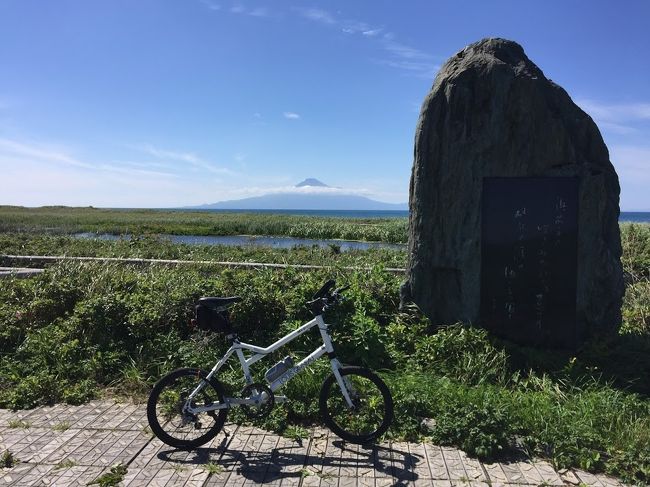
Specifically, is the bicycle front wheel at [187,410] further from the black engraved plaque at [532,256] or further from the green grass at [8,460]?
the black engraved plaque at [532,256]

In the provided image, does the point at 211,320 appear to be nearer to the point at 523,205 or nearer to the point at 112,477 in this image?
the point at 112,477

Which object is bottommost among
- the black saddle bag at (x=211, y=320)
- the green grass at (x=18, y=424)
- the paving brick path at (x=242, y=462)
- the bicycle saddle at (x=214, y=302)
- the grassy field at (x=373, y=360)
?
the green grass at (x=18, y=424)

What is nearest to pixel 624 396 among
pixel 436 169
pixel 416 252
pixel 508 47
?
pixel 416 252

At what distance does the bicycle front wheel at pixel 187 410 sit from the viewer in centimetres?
396

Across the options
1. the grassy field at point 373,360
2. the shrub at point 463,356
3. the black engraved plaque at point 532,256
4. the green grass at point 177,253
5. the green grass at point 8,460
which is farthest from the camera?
the green grass at point 177,253

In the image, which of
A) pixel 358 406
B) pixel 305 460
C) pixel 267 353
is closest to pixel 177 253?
pixel 267 353

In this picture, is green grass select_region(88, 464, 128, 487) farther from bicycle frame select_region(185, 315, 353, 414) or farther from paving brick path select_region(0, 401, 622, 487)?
bicycle frame select_region(185, 315, 353, 414)

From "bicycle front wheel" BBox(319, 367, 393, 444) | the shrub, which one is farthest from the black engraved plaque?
"bicycle front wheel" BBox(319, 367, 393, 444)

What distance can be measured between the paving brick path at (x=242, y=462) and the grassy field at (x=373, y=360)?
21 centimetres

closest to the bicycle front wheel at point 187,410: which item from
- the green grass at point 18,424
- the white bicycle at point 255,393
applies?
the white bicycle at point 255,393

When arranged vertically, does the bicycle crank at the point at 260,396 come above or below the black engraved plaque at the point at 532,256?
below

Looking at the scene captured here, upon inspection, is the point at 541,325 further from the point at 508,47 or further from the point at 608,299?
the point at 508,47

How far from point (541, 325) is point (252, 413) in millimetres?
3548

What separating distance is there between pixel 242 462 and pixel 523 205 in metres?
4.11
